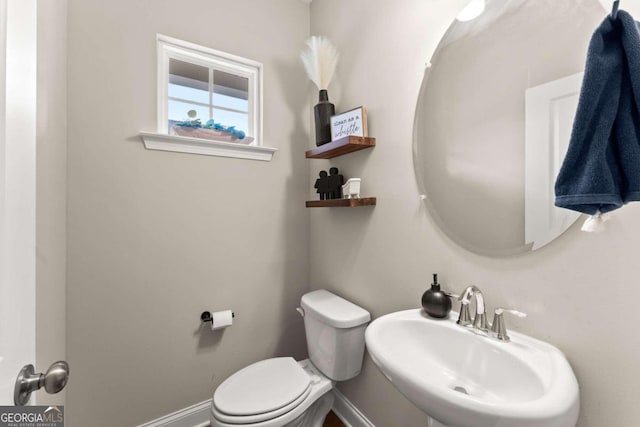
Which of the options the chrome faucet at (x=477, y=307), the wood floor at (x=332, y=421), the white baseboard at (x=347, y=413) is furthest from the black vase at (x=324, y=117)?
the wood floor at (x=332, y=421)

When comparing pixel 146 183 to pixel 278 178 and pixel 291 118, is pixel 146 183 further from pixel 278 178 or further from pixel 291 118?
pixel 291 118

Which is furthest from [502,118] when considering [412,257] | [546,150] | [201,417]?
[201,417]

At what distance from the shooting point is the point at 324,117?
4.89ft

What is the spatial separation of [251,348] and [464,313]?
1.29m

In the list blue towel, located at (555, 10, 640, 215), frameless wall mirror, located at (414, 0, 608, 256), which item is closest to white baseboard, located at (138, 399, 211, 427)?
→ frameless wall mirror, located at (414, 0, 608, 256)

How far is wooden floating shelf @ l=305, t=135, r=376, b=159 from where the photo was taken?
128 centimetres

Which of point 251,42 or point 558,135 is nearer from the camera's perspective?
point 558,135

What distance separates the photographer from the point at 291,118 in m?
1.78

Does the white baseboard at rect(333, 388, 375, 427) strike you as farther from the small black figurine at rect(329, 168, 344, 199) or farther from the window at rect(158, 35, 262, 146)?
the window at rect(158, 35, 262, 146)

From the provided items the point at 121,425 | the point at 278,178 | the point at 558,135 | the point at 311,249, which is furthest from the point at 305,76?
the point at 121,425

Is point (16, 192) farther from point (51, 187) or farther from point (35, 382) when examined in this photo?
point (51, 187)

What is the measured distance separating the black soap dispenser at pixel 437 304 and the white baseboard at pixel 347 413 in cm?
85

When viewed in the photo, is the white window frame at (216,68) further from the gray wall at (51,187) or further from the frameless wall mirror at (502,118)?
the frameless wall mirror at (502,118)

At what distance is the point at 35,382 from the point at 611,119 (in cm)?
125
